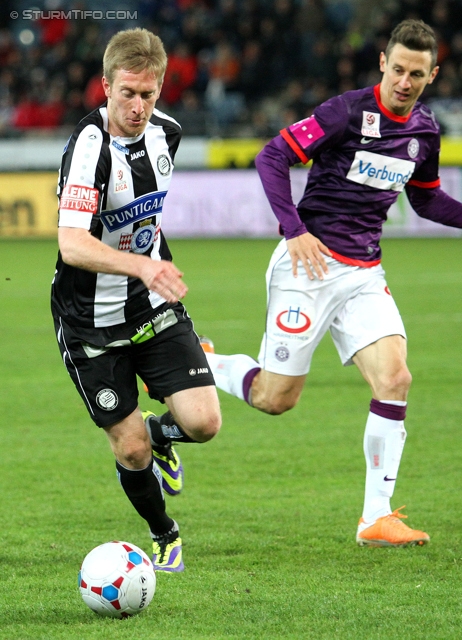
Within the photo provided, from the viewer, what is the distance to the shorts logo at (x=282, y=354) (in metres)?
5.55

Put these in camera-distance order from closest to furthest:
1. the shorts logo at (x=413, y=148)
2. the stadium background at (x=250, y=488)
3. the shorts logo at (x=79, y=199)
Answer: the stadium background at (x=250, y=488) → the shorts logo at (x=79, y=199) → the shorts logo at (x=413, y=148)

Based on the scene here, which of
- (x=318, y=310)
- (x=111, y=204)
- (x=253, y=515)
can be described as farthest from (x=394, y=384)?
(x=111, y=204)

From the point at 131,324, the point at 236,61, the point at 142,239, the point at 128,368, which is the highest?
the point at 142,239

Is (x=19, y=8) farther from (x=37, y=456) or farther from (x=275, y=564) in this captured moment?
(x=275, y=564)

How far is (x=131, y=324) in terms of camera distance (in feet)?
14.8

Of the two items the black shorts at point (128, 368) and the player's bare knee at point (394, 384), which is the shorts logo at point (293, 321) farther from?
the black shorts at point (128, 368)

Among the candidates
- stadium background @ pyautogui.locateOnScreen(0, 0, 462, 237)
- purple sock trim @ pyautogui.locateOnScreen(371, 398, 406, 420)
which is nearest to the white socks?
purple sock trim @ pyautogui.locateOnScreen(371, 398, 406, 420)

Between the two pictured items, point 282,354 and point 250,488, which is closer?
point 282,354

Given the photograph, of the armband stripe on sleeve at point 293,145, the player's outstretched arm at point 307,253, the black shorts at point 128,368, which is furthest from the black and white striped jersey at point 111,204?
the armband stripe on sleeve at point 293,145

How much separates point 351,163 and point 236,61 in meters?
18.5

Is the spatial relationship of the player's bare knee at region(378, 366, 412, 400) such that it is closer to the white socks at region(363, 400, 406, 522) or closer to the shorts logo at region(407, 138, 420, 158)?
the white socks at region(363, 400, 406, 522)

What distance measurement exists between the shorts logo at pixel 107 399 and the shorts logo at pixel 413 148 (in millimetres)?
2047

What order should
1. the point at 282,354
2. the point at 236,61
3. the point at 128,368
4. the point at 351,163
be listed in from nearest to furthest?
the point at 128,368, the point at 351,163, the point at 282,354, the point at 236,61

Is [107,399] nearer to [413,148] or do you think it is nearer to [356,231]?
[356,231]
